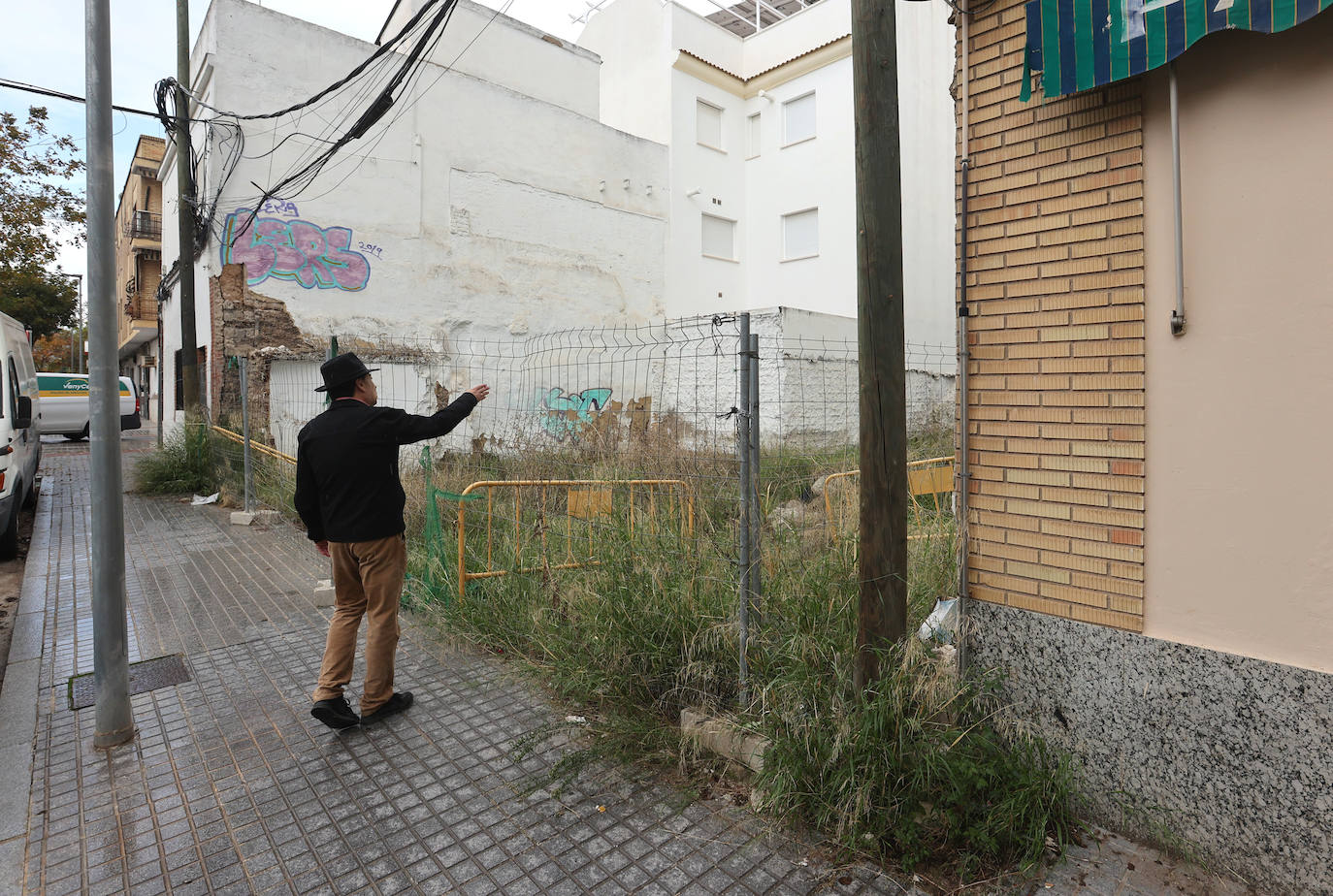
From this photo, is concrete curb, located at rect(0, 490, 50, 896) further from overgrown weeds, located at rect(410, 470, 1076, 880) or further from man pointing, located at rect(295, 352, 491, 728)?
overgrown weeds, located at rect(410, 470, 1076, 880)

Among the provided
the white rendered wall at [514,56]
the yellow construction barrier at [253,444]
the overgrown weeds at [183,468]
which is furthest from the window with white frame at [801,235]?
the overgrown weeds at [183,468]

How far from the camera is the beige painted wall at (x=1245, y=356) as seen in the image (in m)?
2.53

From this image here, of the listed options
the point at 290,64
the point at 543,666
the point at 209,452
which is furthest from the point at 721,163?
the point at 543,666

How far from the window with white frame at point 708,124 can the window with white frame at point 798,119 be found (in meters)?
1.86

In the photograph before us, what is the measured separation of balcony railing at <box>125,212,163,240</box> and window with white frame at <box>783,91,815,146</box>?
22.1 meters

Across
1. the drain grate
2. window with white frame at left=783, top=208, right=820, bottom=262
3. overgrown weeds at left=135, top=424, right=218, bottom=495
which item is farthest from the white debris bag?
window with white frame at left=783, top=208, right=820, bottom=262

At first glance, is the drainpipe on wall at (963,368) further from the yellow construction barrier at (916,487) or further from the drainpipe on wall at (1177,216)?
the drainpipe on wall at (1177,216)

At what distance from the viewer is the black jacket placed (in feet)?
12.5

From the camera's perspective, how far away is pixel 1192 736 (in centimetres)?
277

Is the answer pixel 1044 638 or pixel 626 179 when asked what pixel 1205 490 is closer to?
pixel 1044 638

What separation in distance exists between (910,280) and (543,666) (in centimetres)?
1729

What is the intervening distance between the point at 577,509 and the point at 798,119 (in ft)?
61.2

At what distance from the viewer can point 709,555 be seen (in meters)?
4.03

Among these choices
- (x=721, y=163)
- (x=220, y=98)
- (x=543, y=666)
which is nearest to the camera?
(x=543, y=666)
